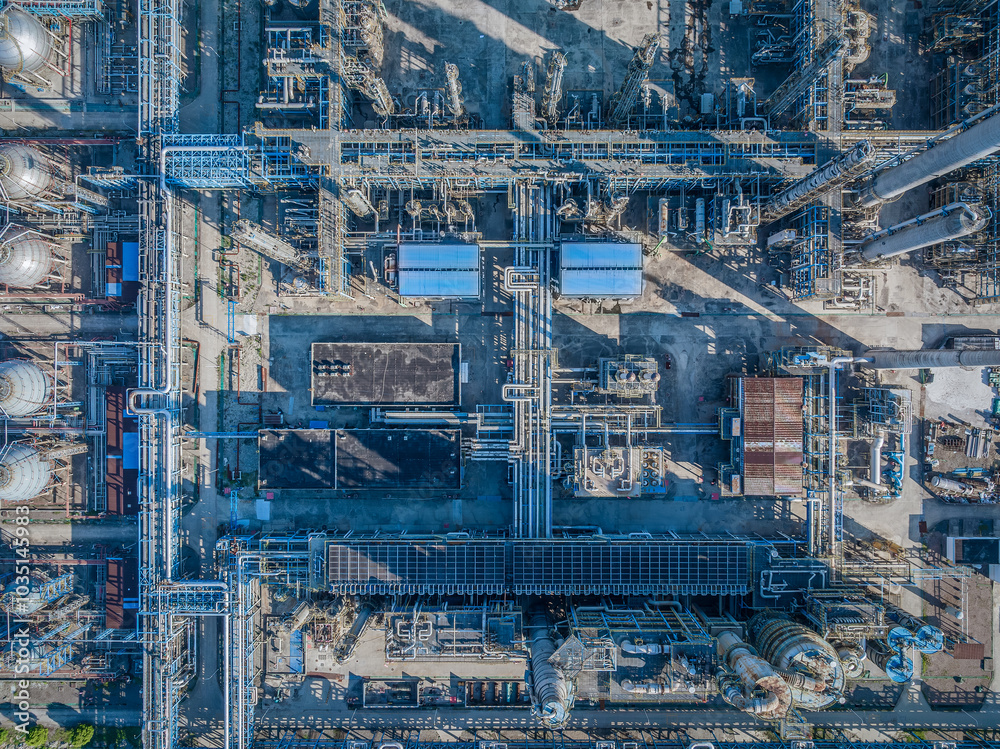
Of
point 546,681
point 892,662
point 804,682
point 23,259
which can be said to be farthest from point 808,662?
point 23,259

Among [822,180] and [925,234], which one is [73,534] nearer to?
[822,180]

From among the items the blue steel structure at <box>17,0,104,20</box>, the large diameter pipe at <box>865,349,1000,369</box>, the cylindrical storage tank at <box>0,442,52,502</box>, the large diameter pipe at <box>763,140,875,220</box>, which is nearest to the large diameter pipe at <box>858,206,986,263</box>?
the large diameter pipe at <box>763,140,875,220</box>

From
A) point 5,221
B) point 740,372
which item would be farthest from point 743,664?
point 5,221

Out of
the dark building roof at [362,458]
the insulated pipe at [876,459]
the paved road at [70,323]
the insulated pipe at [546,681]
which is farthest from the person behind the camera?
the paved road at [70,323]

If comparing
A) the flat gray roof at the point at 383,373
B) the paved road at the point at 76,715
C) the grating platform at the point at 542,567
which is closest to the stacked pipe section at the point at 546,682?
the grating platform at the point at 542,567

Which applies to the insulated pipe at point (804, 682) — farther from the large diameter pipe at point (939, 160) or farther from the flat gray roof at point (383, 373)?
the large diameter pipe at point (939, 160)

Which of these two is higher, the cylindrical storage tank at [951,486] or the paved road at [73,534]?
the cylindrical storage tank at [951,486]

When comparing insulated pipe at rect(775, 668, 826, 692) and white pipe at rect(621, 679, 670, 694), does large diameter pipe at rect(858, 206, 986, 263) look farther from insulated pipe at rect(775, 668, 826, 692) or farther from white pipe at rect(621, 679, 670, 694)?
white pipe at rect(621, 679, 670, 694)

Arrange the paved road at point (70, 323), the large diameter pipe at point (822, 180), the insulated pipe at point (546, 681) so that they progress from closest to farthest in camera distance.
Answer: the large diameter pipe at point (822, 180), the insulated pipe at point (546, 681), the paved road at point (70, 323)
